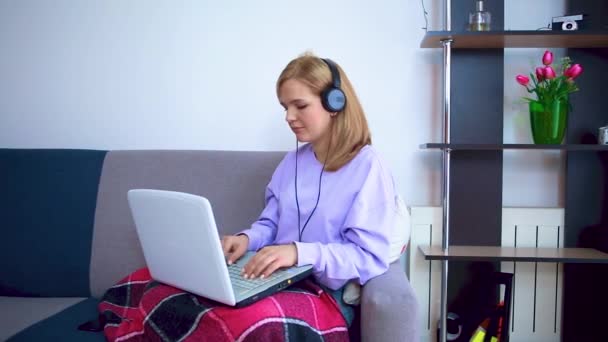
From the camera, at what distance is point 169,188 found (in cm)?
139

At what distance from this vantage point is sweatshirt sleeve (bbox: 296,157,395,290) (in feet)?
3.12

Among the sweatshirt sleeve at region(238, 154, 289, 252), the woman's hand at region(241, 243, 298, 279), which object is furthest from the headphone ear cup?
the woman's hand at region(241, 243, 298, 279)

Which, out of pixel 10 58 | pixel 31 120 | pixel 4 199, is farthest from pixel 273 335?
pixel 10 58

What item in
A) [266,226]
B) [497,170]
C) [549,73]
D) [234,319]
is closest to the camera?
[234,319]

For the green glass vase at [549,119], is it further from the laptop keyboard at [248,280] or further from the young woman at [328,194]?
the laptop keyboard at [248,280]

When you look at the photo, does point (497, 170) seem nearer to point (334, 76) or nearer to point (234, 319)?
point (334, 76)

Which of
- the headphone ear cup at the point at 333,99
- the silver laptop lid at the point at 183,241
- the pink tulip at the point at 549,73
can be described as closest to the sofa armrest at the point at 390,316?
the silver laptop lid at the point at 183,241

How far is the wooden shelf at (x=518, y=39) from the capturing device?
1.31 m

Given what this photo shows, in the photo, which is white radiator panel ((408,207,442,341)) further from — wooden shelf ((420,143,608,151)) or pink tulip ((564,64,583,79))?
pink tulip ((564,64,583,79))

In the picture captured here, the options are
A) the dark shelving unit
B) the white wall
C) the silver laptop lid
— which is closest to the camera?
the silver laptop lid

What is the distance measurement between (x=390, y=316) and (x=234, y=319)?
0.32 meters

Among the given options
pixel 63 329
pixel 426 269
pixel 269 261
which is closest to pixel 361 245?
pixel 269 261

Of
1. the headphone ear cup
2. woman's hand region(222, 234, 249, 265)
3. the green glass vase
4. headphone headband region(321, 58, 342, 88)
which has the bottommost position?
woman's hand region(222, 234, 249, 265)

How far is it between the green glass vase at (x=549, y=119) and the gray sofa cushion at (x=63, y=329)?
1430 millimetres
